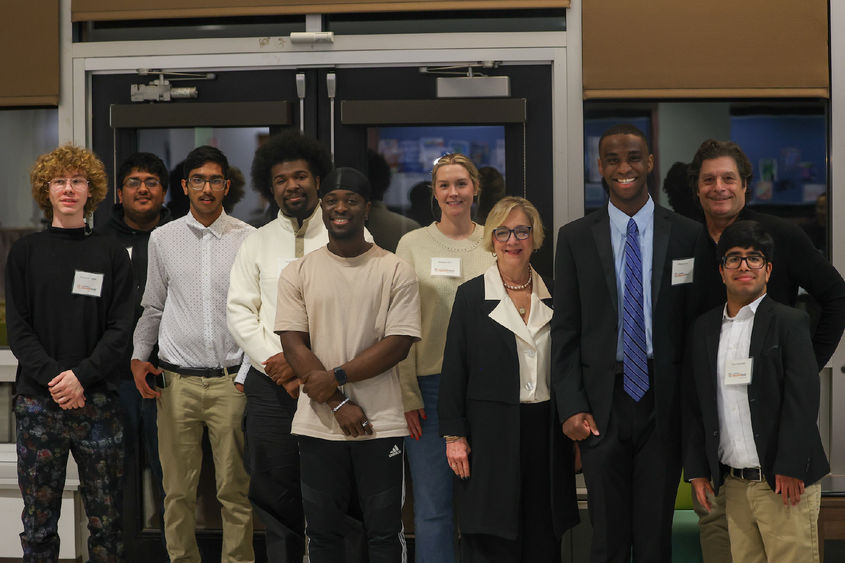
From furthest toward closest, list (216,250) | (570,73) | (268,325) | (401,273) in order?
(570,73) → (216,250) → (268,325) → (401,273)

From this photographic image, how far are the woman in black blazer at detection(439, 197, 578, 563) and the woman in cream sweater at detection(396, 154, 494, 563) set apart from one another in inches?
8.2

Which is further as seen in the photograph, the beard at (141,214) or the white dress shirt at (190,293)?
the beard at (141,214)

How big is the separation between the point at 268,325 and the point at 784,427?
1.88 m

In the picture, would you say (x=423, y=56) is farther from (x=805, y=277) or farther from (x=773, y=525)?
(x=773, y=525)

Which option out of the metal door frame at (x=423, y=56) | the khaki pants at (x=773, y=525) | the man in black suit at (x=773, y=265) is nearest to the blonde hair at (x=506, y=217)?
the man in black suit at (x=773, y=265)

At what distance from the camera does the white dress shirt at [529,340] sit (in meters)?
3.05

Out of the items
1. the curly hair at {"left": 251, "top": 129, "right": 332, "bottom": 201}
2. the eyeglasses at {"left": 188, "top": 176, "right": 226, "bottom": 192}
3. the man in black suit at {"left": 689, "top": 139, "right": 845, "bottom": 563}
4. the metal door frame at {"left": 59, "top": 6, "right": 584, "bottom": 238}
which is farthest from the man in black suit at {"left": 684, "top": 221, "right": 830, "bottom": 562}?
the eyeglasses at {"left": 188, "top": 176, "right": 226, "bottom": 192}

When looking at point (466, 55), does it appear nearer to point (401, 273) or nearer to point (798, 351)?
point (401, 273)

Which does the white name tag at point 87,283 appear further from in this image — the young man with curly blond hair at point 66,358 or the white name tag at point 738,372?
the white name tag at point 738,372

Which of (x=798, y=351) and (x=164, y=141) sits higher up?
(x=164, y=141)

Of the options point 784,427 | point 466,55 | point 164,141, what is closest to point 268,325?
point 164,141

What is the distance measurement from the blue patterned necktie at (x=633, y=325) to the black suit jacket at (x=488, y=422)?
306mm

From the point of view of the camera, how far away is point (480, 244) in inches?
135

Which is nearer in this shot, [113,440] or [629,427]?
[629,427]
